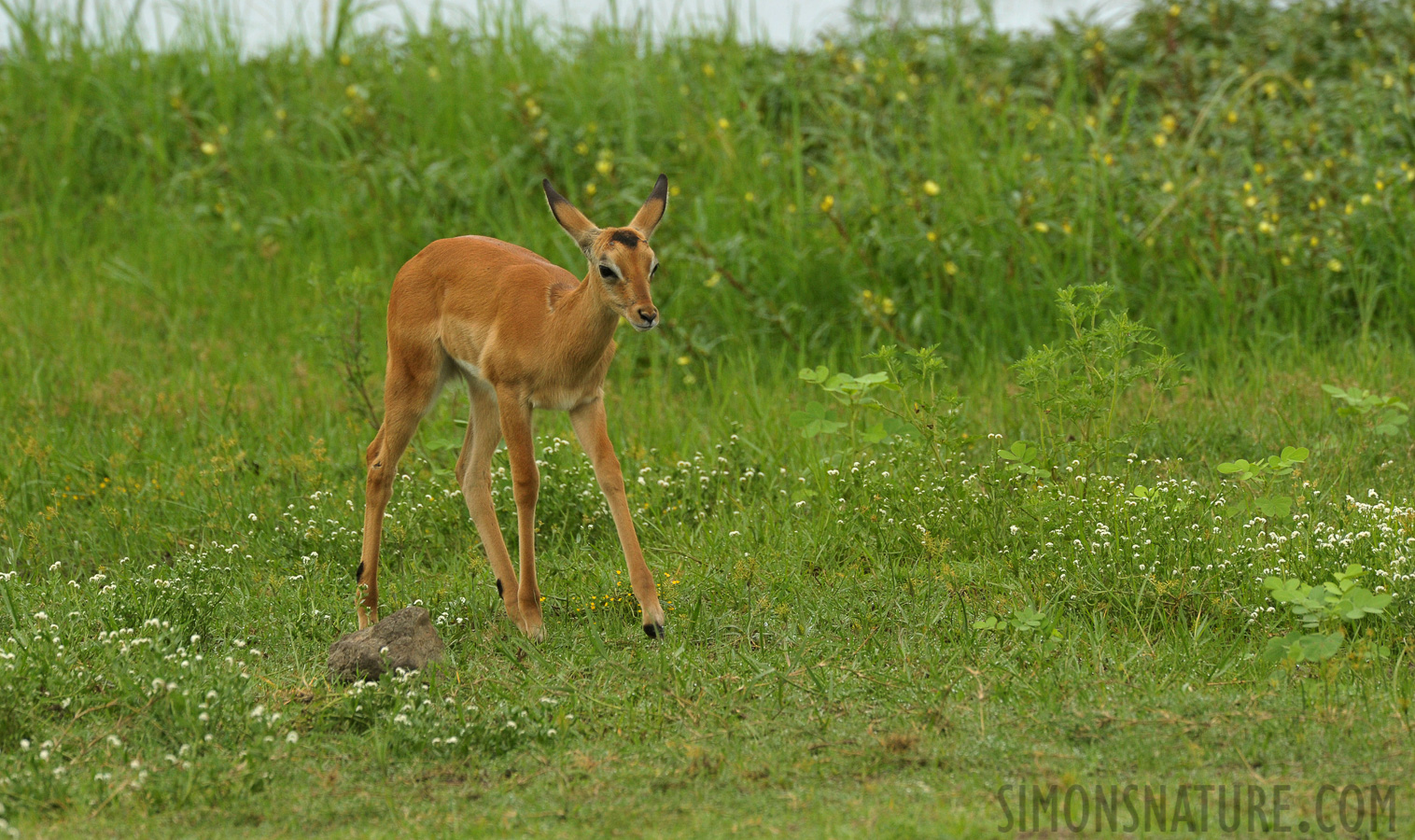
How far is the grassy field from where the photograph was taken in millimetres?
4242

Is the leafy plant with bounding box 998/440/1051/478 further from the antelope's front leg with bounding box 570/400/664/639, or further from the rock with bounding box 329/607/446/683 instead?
the rock with bounding box 329/607/446/683

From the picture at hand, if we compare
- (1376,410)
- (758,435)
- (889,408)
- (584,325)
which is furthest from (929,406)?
(1376,410)

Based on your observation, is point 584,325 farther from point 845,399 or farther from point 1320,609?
point 1320,609

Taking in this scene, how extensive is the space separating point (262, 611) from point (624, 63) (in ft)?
22.5

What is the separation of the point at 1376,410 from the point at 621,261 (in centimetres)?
446

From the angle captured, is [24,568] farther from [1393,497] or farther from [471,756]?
[1393,497]

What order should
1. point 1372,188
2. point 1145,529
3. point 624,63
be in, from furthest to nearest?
point 624,63
point 1372,188
point 1145,529

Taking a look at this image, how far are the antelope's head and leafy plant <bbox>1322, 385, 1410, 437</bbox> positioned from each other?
11.9 ft

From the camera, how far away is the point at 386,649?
4852mm

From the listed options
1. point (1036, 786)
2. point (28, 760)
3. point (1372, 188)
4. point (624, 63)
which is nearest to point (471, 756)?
point (28, 760)

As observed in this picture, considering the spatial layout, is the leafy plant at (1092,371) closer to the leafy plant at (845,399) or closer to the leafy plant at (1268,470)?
the leafy plant at (1268,470)

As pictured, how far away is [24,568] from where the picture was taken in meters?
6.67

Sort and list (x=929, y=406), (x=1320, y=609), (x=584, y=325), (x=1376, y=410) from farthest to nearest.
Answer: (x=1376, y=410), (x=929, y=406), (x=584, y=325), (x=1320, y=609)

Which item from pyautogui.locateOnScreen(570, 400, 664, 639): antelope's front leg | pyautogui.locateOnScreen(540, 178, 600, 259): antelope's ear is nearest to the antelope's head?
pyautogui.locateOnScreen(540, 178, 600, 259): antelope's ear
